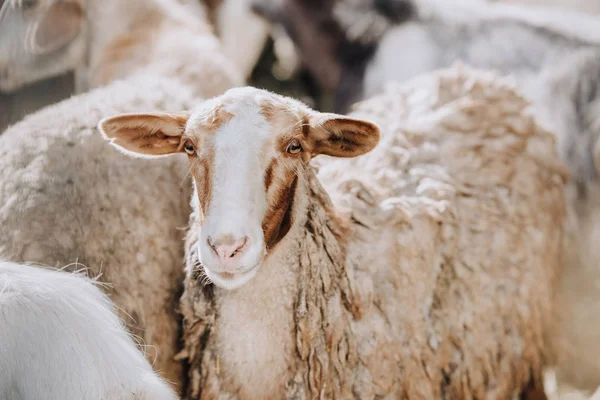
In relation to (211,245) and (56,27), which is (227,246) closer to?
(211,245)

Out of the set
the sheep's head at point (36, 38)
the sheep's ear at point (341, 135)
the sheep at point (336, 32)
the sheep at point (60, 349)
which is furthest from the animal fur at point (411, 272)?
the sheep's head at point (36, 38)

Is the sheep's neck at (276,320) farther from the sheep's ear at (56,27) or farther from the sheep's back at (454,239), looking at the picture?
the sheep's ear at (56,27)

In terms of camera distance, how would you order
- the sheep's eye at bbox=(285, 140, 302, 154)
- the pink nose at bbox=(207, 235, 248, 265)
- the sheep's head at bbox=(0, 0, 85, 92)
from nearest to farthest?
the pink nose at bbox=(207, 235, 248, 265) < the sheep's eye at bbox=(285, 140, 302, 154) < the sheep's head at bbox=(0, 0, 85, 92)

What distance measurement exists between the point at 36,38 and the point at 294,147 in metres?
2.61

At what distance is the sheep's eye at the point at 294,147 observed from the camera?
2393mm

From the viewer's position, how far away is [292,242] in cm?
254

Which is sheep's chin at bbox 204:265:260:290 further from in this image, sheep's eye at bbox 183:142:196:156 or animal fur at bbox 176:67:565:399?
sheep's eye at bbox 183:142:196:156

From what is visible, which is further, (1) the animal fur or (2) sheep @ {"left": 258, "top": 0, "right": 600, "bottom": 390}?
(2) sheep @ {"left": 258, "top": 0, "right": 600, "bottom": 390}

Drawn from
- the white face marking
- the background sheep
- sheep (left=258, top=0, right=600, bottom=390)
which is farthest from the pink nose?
the background sheep

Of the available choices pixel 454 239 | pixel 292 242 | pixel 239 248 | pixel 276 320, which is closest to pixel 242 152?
pixel 239 248

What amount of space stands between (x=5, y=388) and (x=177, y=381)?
0.96m

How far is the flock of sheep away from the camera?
86.4 inches

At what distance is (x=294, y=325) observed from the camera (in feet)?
8.36

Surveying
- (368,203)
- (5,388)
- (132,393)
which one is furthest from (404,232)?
(5,388)
